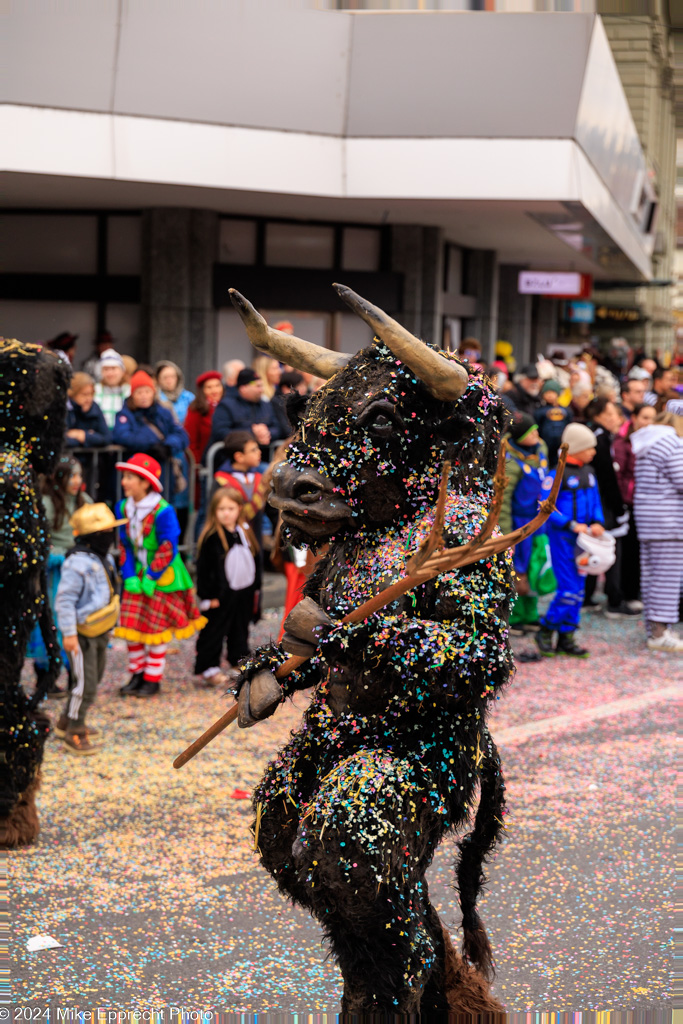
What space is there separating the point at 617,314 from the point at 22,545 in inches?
1335

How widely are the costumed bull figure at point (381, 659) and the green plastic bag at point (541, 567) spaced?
5.78 meters

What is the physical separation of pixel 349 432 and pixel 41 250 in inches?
557

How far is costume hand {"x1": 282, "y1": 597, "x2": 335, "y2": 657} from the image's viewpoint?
3.01 metres

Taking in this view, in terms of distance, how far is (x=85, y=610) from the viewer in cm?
635

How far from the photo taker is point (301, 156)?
532 inches

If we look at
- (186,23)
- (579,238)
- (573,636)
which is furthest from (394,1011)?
(579,238)

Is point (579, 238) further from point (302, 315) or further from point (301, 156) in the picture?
point (301, 156)

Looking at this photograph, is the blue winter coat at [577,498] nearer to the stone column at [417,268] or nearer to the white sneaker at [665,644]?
the white sneaker at [665,644]

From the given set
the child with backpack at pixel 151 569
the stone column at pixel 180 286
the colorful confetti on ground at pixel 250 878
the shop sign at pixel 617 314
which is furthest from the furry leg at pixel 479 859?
the shop sign at pixel 617 314

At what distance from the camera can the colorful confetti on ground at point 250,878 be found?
13.0 ft

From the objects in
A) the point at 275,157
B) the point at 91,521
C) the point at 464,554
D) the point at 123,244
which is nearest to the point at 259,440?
the point at 91,521

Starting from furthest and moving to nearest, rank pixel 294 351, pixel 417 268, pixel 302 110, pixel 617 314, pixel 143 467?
pixel 617 314 < pixel 417 268 < pixel 302 110 < pixel 143 467 < pixel 294 351

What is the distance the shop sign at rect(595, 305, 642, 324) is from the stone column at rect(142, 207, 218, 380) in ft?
74.2

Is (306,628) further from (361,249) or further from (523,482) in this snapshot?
(361,249)
